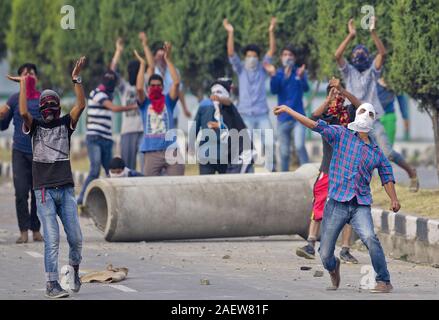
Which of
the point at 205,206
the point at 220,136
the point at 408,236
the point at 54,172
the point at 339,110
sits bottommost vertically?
the point at 408,236

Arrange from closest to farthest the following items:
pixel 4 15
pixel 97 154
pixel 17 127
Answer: pixel 17 127 < pixel 97 154 < pixel 4 15

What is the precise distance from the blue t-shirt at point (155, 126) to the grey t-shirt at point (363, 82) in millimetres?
2102

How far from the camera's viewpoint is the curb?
1634 centimetres

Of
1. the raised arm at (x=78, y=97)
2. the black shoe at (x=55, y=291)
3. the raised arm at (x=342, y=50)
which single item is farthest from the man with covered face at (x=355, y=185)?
the raised arm at (x=342, y=50)

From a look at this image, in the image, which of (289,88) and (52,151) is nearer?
(52,151)

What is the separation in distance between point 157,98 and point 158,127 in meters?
0.35

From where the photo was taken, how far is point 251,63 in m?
22.7

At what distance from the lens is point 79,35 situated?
33.5 m

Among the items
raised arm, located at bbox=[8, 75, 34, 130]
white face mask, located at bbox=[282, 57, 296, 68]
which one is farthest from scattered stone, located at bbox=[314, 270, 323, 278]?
white face mask, located at bbox=[282, 57, 296, 68]

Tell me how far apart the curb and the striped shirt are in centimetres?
471

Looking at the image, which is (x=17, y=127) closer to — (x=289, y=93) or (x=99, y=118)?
(x=99, y=118)

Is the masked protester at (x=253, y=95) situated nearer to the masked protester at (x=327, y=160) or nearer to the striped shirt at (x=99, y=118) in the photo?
the striped shirt at (x=99, y=118)

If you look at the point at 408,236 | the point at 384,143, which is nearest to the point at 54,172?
the point at 408,236
